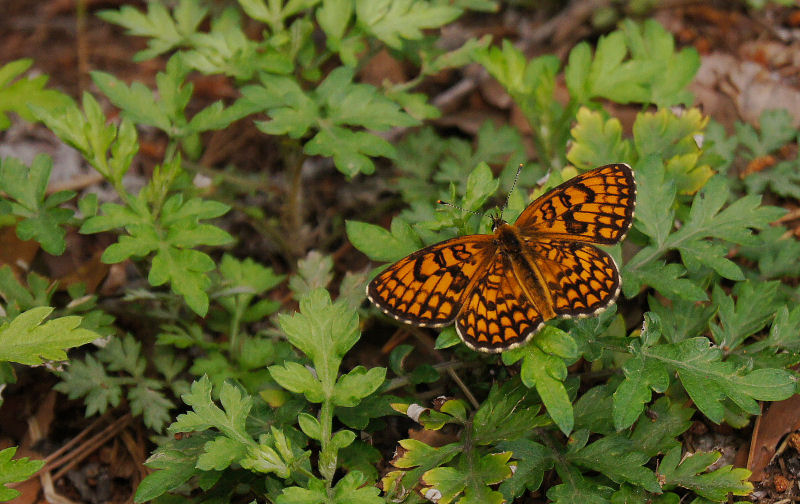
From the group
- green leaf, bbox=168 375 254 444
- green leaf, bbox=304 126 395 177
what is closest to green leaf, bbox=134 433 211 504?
green leaf, bbox=168 375 254 444

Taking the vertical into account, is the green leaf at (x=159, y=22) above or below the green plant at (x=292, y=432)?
above

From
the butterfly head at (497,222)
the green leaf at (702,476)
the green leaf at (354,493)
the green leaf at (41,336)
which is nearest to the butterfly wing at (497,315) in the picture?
the butterfly head at (497,222)

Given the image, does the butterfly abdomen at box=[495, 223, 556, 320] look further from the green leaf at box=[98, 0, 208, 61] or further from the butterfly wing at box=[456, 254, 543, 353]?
the green leaf at box=[98, 0, 208, 61]

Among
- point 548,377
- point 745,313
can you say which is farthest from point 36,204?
point 745,313

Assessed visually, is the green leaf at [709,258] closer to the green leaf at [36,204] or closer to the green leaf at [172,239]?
the green leaf at [172,239]

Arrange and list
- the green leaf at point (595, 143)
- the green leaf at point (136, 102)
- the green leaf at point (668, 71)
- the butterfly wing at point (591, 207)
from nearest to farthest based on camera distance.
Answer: the butterfly wing at point (591, 207)
the green leaf at point (595, 143)
the green leaf at point (136, 102)
the green leaf at point (668, 71)

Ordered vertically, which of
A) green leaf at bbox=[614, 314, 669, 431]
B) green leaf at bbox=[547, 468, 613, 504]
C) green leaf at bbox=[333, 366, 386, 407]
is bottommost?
green leaf at bbox=[547, 468, 613, 504]

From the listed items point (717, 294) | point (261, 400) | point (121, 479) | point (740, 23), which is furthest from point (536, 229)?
point (740, 23)

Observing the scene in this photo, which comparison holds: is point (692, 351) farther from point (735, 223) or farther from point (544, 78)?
point (544, 78)
